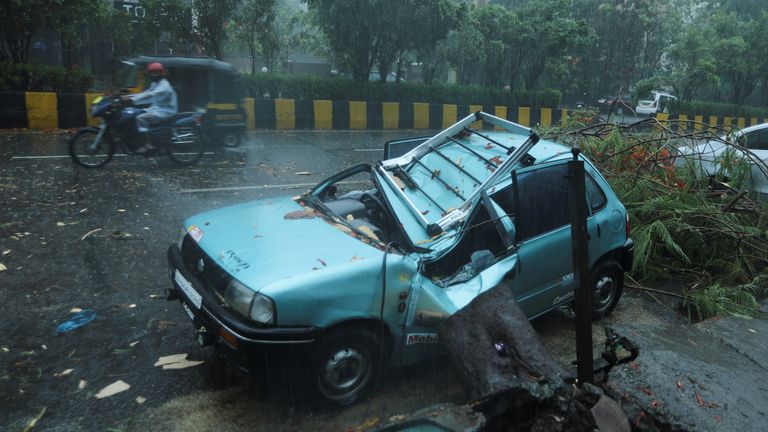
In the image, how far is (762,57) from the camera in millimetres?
28031

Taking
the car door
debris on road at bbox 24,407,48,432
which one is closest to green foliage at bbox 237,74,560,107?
the car door

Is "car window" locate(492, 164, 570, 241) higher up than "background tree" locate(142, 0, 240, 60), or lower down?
lower down

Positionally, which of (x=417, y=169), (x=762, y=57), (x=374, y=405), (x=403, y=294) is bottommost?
(x=374, y=405)

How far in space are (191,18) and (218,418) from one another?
15.5 m

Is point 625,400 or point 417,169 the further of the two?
point 417,169

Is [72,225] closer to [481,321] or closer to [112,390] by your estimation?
[112,390]

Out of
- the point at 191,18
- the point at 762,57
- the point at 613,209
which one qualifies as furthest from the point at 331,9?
the point at 762,57

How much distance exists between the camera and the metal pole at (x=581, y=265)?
2836 millimetres

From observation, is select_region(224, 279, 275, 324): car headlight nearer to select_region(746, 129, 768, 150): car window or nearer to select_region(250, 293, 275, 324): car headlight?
select_region(250, 293, 275, 324): car headlight

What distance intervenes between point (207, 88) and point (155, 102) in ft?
6.66

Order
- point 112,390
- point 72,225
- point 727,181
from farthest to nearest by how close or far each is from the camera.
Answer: point 727,181 < point 72,225 < point 112,390

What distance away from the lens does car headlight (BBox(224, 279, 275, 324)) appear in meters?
2.99

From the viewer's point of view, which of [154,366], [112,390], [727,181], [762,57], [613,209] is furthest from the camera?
[762,57]

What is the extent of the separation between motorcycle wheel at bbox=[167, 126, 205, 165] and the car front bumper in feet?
21.3
